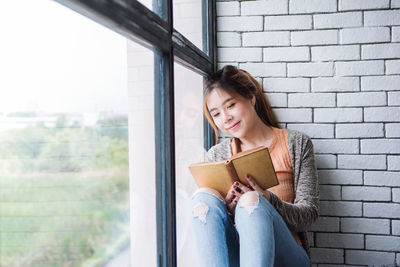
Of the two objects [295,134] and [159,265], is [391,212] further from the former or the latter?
[159,265]

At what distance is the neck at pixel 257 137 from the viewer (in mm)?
1971

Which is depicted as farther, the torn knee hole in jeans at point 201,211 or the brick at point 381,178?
the brick at point 381,178

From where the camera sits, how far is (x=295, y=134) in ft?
6.38

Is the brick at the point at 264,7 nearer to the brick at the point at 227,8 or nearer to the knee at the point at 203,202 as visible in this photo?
the brick at the point at 227,8

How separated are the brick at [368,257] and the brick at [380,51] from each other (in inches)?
43.0

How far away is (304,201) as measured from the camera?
1.76m

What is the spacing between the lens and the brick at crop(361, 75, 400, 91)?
218 centimetres

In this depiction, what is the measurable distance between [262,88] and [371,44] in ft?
2.08

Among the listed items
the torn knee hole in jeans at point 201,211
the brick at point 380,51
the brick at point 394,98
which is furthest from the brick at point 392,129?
the torn knee hole in jeans at point 201,211

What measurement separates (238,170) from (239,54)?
3.42 ft

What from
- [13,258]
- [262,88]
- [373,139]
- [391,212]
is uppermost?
[262,88]

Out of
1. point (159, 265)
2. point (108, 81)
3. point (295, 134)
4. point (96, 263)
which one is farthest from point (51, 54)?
point (295, 134)

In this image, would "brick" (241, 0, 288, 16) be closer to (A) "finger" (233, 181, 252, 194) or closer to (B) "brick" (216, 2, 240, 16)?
(B) "brick" (216, 2, 240, 16)

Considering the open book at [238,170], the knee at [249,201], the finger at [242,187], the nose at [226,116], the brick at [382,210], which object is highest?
the nose at [226,116]
